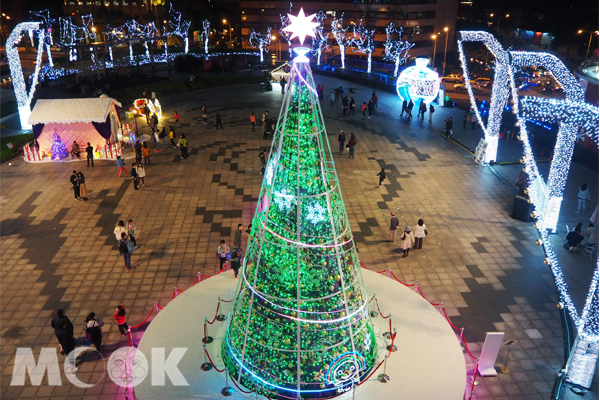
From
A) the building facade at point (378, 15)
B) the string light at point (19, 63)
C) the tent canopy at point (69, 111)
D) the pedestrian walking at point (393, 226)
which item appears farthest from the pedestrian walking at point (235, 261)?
the building facade at point (378, 15)

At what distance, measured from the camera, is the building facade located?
211ft

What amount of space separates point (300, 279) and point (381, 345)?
2.98 metres

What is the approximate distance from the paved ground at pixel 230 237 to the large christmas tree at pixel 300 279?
235 cm

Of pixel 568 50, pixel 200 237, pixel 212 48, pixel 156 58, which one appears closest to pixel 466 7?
pixel 568 50

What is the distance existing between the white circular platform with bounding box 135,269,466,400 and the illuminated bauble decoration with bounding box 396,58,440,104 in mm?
17048

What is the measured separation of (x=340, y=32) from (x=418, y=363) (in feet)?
174

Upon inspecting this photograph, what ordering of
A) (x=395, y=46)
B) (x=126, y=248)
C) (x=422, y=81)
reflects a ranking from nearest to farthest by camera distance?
1. (x=126, y=248)
2. (x=422, y=81)
3. (x=395, y=46)

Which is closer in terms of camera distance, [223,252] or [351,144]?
[223,252]

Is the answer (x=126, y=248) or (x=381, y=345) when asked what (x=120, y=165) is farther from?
(x=381, y=345)

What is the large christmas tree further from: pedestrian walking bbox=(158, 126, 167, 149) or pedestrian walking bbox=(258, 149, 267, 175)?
pedestrian walking bbox=(158, 126, 167, 149)

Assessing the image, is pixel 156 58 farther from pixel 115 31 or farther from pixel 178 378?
pixel 178 378

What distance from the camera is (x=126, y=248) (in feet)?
38.7

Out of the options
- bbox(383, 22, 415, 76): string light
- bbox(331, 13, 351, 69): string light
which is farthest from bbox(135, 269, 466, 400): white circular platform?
bbox(383, 22, 415, 76): string light

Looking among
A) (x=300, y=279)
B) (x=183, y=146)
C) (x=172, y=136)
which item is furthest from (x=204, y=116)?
(x=300, y=279)
